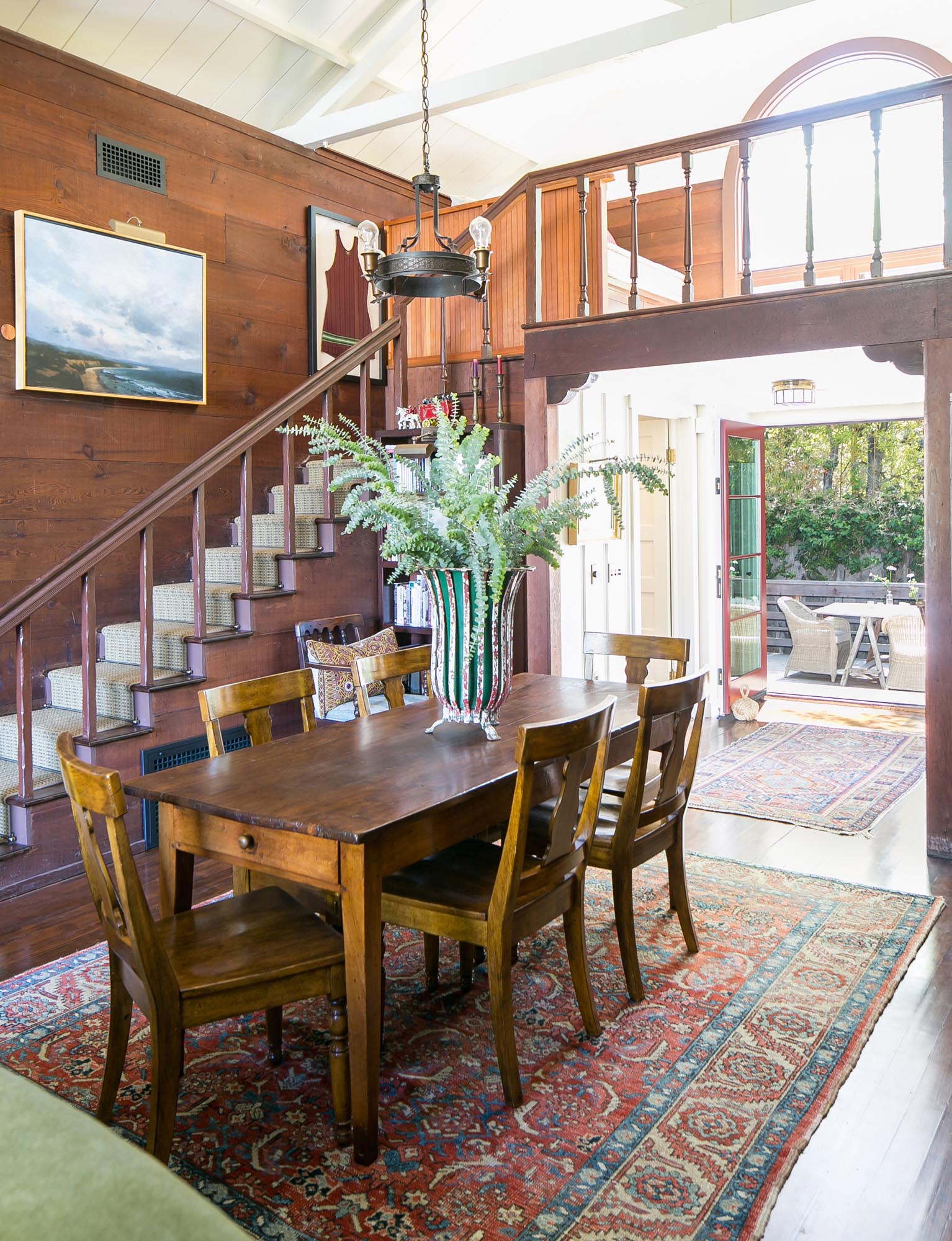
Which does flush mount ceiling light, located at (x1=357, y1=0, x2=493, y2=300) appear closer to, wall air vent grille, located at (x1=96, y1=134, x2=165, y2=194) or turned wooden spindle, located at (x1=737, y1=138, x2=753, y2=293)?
turned wooden spindle, located at (x1=737, y1=138, x2=753, y2=293)

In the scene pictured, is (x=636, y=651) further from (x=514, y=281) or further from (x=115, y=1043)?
(x=514, y=281)

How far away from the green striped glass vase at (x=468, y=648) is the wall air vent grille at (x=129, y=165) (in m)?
3.76

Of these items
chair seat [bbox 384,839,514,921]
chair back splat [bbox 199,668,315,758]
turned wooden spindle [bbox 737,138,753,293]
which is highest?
turned wooden spindle [bbox 737,138,753,293]

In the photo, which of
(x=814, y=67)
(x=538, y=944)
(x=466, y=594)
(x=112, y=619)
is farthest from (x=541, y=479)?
(x=814, y=67)

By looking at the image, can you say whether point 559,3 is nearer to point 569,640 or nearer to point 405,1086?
point 569,640

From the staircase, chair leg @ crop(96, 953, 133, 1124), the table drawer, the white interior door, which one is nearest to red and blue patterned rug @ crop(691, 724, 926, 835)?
the white interior door

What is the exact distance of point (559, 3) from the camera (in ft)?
22.5

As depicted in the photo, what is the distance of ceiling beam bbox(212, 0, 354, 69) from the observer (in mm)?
5535

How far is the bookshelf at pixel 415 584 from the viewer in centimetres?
548

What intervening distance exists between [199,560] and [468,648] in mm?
1940

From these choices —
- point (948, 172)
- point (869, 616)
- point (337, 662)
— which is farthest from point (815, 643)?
point (337, 662)

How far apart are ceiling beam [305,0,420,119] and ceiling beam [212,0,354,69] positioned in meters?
0.10

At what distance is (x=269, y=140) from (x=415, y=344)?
5.29 feet

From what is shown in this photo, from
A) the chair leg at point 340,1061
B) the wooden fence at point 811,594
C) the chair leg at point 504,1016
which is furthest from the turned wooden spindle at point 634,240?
the wooden fence at point 811,594
